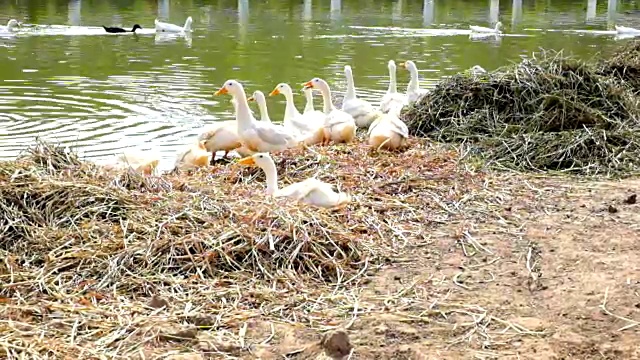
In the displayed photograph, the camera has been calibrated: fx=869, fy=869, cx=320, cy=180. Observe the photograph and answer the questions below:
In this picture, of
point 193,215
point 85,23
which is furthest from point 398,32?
point 193,215

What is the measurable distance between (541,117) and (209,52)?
13984mm

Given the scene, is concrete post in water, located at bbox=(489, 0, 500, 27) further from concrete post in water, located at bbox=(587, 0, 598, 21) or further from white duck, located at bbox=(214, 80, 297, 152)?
white duck, located at bbox=(214, 80, 297, 152)

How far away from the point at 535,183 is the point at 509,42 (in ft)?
63.0

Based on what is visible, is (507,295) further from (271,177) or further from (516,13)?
(516,13)

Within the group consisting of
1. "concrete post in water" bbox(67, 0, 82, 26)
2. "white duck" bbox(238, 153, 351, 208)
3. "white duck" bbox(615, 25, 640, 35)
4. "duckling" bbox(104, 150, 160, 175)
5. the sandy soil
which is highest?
"concrete post in water" bbox(67, 0, 82, 26)

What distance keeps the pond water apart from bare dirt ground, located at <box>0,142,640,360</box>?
407 cm

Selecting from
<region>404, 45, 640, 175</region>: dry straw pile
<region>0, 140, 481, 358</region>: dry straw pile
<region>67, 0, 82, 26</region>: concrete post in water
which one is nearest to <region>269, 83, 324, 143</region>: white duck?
<region>404, 45, 640, 175</region>: dry straw pile

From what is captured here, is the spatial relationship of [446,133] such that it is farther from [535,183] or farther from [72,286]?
[72,286]

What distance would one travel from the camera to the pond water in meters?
11.8

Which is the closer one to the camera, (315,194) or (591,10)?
(315,194)

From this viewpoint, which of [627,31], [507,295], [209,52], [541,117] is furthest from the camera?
[627,31]

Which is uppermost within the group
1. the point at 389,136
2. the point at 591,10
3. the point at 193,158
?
the point at 591,10

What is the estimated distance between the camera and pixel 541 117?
335 inches

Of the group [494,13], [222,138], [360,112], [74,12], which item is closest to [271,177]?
[222,138]
